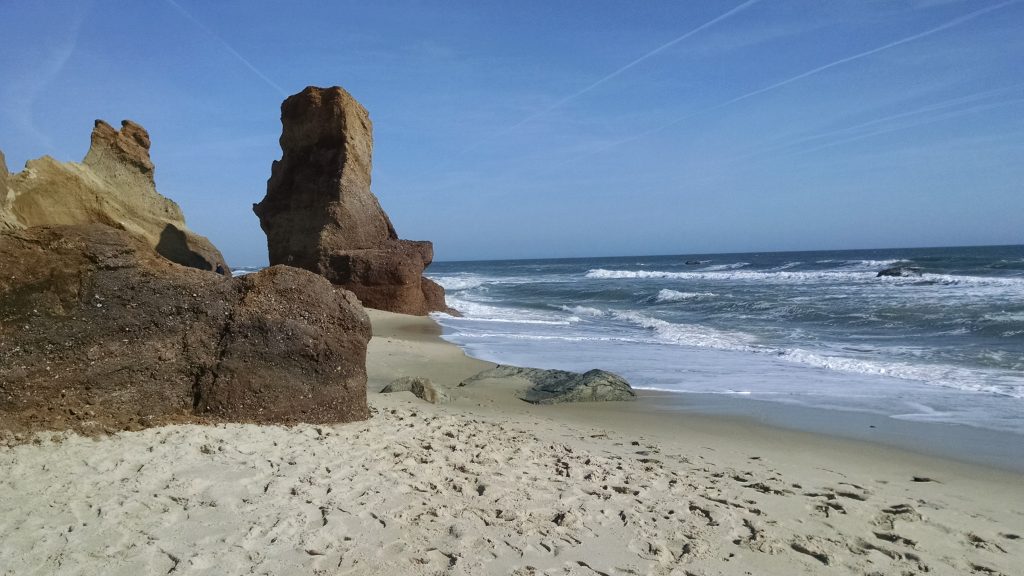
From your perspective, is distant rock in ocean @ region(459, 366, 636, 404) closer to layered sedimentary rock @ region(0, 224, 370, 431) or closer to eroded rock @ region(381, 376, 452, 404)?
eroded rock @ region(381, 376, 452, 404)

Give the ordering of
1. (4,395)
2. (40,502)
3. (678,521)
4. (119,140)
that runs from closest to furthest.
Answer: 1. (40,502)
2. (678,521)
3. (4,395)
4. (119,140)

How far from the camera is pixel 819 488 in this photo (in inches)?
164

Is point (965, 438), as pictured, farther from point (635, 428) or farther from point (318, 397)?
point (318, 397)

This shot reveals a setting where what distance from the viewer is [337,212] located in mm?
15234

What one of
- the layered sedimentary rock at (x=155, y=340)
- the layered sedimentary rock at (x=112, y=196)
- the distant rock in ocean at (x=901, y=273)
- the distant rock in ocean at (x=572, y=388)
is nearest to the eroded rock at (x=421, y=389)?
the distant rock in ocean at (x=572, y=388)

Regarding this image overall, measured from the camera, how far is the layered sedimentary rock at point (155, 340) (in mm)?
4109

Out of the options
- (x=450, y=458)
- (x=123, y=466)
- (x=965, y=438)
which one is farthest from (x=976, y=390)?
(x=123, y=466)

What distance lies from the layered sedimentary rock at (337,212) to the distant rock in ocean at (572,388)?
26.3 ft

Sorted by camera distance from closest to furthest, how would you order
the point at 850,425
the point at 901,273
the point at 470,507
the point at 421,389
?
the point at 470,507
the point at 850,425
the point at 421,389
the point at 901,273

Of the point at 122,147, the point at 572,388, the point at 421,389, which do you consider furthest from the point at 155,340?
the point at 122,147

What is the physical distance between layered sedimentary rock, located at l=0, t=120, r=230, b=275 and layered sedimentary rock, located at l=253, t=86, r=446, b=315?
2.46m

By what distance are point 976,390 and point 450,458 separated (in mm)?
6481

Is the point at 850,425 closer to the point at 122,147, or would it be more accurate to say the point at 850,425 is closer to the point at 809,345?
the point at 809,345

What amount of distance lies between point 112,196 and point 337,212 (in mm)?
5630
